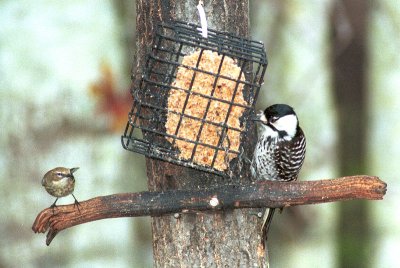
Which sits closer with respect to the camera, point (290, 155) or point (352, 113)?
point (290, 155)

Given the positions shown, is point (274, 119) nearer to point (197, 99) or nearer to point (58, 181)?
point (197, 99)

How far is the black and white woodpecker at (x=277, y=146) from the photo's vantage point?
437cm

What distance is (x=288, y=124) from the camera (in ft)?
14.8

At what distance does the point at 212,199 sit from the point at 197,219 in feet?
0.92

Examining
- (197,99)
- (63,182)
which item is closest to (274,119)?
(197,99)

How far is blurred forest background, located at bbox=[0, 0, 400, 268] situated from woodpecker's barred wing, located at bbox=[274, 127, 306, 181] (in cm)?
198

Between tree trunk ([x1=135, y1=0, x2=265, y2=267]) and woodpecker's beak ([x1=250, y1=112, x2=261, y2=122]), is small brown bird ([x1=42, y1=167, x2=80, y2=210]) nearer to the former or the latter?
tree trunk ([x1=135, y1=0, x2=265, y2=267])

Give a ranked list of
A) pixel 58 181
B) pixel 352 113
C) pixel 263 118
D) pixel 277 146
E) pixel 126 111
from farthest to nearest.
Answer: pixel 352 113 < pixel 126 111 < pixel 277 146 < pixel 58 181 < pixel 263 118

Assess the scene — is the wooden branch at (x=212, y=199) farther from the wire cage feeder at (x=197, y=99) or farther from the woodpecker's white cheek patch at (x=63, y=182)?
the woodpecker's white cheek patch at (x=63, y=182)

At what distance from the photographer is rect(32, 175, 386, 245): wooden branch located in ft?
12.3

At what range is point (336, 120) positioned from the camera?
275 inches

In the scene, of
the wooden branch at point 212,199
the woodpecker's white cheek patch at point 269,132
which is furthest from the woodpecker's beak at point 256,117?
the wooden branch at point 212,199

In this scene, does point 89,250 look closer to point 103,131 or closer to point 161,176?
point 103,131

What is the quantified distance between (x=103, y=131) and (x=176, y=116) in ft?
9.41
